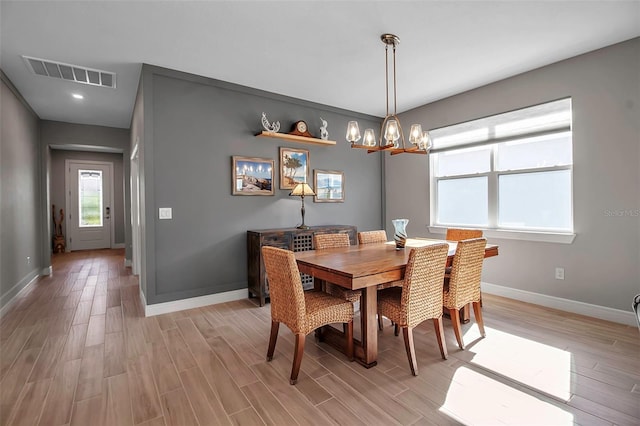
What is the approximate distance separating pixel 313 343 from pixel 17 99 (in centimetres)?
494

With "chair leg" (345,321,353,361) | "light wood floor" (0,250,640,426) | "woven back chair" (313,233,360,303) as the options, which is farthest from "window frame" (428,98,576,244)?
"chair leg" (345,321,353,361)

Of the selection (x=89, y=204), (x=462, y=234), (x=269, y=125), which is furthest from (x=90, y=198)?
(x=462, y=234)

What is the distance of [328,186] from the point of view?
15.8 feet

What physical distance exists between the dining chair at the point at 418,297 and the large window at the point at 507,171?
2163 millimetres

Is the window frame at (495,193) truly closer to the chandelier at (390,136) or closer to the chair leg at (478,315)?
the chair leg at (478,315)

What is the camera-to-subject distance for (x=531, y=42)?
2.93 m

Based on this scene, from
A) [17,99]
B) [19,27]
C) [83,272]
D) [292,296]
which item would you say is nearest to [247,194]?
[292,296]

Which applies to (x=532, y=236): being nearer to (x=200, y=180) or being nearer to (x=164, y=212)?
(x=200, y=180)

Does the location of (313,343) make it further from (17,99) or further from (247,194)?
(17,99)

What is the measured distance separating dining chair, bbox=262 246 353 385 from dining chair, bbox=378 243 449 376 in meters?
0.35

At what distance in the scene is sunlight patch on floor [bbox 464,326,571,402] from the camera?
2.01 meters

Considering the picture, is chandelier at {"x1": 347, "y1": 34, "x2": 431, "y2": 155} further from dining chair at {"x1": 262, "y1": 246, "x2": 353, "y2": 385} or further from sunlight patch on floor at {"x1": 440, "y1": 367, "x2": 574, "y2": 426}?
sunlight patch on floor at {"x1": 440, "y1": 367, "x2": 574, "y2": 426}

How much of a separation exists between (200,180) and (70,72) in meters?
1.81

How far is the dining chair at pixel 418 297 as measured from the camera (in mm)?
2133
